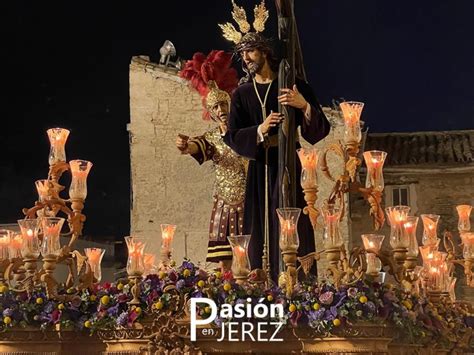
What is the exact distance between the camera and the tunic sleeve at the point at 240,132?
6578mm

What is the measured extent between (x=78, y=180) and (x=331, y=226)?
1.76 metres

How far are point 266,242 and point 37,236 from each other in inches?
60.8

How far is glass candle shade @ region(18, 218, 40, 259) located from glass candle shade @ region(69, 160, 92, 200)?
0.47m

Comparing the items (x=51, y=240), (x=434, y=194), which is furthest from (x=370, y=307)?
(x=434, y=194)

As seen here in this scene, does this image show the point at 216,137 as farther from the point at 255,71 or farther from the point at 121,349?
the point at 121,349

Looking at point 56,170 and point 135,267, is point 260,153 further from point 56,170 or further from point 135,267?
point 56,170

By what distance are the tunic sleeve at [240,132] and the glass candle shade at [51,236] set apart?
55.9 inches

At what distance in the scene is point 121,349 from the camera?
562 cm

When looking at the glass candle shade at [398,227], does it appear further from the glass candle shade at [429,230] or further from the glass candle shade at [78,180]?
the glass candle shade at [78,180]

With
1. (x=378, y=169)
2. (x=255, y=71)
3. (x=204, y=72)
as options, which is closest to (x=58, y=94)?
(x=204, y=72)

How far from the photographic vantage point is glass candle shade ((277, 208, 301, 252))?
18.2 feet

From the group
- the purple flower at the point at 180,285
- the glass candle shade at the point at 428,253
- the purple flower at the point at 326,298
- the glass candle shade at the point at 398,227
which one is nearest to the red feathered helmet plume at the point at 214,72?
the glass candle shade at the point at 428,253

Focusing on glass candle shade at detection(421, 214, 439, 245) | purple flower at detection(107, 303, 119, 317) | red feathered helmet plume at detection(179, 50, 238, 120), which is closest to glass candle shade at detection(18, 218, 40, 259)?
purple flower at detection(107, 303, 119, 317)

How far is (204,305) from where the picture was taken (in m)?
5.48
